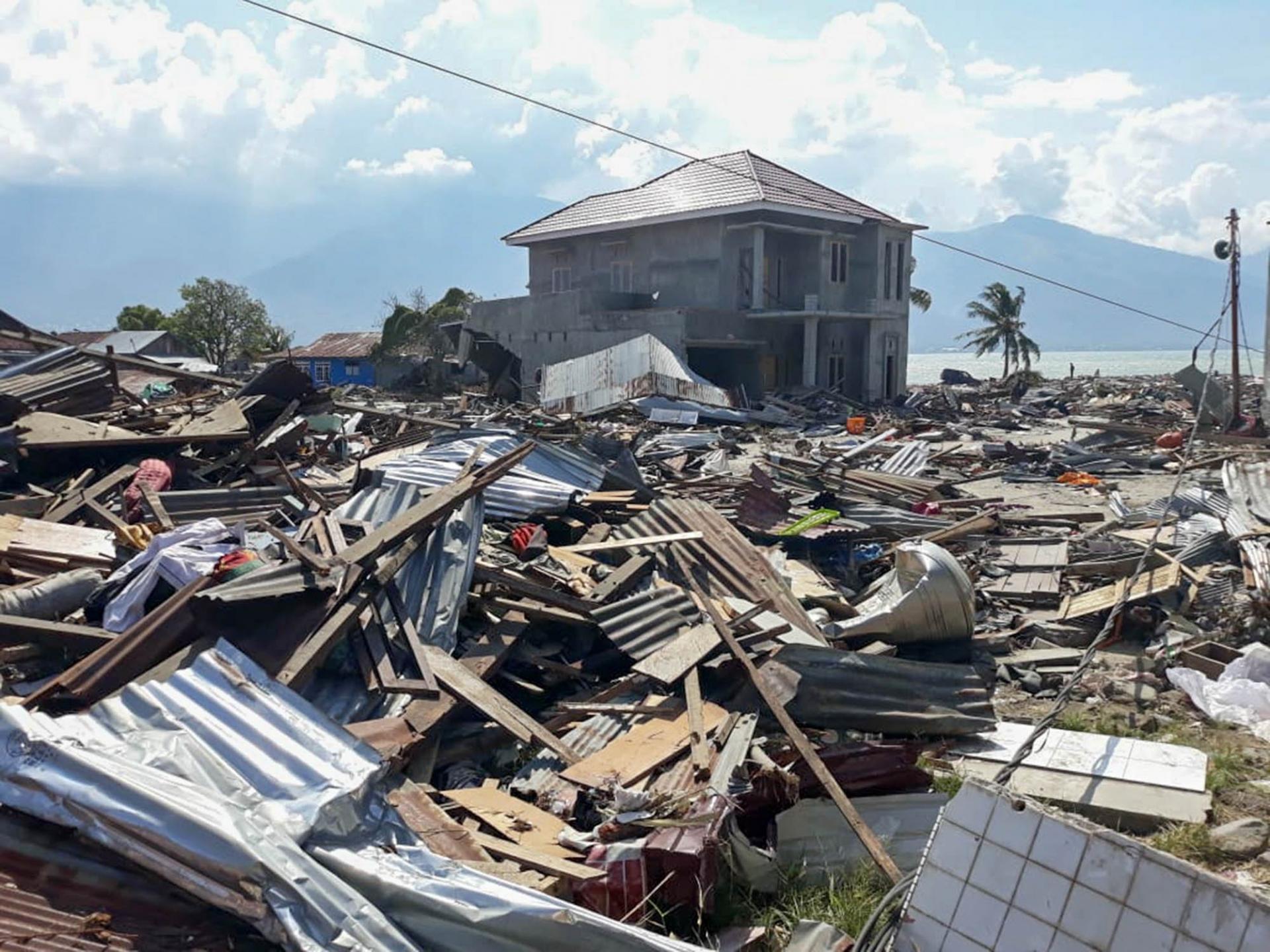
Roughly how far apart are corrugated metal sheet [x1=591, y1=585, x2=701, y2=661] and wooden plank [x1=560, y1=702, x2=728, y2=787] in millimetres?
633

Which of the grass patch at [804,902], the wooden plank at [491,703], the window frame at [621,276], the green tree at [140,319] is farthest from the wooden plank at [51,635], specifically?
the green tree at [140,319]

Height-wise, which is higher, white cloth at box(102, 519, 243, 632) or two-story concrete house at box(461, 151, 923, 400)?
two-story concrete house at box(461, 151, 923, 400)

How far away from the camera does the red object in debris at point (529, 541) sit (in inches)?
278

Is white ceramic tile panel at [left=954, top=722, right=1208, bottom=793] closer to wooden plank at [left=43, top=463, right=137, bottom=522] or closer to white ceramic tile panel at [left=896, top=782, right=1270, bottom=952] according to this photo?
white ceramic tile panel at [left=896, top=782, right=1270, bottom=952]

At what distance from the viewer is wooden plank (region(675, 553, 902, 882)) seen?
154 inches

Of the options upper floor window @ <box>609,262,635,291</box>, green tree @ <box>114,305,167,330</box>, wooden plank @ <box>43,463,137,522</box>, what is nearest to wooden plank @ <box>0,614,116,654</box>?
wooden plank @ <box>43,463,137,522</box>

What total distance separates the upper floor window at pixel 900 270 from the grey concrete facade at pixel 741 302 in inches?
2.1

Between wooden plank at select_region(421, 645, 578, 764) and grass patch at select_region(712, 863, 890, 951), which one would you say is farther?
wooden plank at select_region(421, 645, 578, 764)

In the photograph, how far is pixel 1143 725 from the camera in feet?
19.5

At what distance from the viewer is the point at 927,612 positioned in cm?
673

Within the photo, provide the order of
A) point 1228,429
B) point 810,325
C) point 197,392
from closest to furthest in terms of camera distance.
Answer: point 197,392, point 1228,429, point 810,325

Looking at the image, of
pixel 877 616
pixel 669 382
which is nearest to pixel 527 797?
pixel 877 616

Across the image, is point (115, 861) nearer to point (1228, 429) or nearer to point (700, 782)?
point (700, 782)

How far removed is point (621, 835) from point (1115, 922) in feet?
6.58
